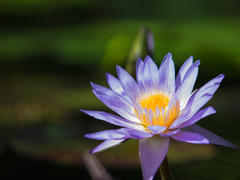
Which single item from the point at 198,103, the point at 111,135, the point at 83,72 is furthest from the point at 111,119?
the point at 83,72

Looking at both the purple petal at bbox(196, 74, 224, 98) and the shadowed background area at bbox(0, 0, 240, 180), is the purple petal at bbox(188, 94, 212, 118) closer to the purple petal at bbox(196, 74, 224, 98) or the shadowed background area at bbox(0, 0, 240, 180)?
the purple petal at bbox(196, 74, 224, 98)

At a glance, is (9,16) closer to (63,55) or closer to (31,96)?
(63,55)

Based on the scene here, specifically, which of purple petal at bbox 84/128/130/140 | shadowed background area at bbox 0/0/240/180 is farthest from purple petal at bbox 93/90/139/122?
shadowed background area at bbox 0/0/240/180

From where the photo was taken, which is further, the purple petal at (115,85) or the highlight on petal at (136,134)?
the purple petal at (115,85)

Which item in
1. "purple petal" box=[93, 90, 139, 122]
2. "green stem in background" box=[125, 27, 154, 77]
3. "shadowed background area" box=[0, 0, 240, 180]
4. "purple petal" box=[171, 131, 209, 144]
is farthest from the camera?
"shadowed background area" box=[0, 0, 240, 180]

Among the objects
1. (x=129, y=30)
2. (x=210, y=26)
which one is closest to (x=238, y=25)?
(x=210, y=26)

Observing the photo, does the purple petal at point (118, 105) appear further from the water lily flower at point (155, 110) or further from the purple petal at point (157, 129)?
the purple petal at point (157, 129)

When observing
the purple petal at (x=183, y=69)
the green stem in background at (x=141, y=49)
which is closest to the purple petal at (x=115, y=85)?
the purple petal at (x=183, y=69)
